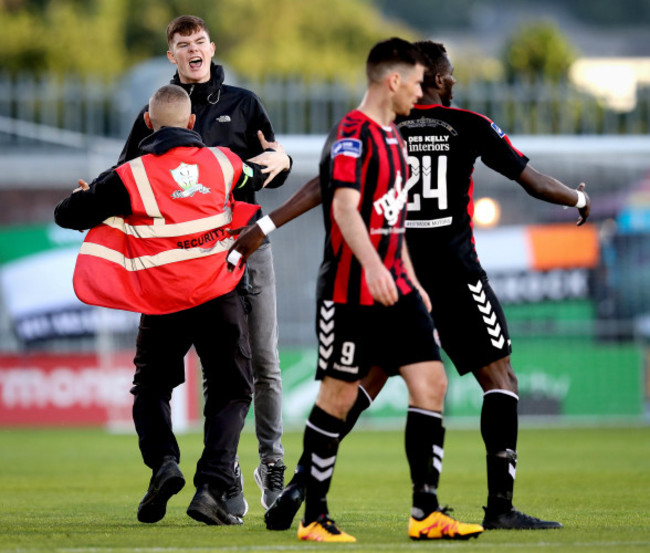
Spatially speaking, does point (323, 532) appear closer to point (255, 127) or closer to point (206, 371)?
point (206, 371)

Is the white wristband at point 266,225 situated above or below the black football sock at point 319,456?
above

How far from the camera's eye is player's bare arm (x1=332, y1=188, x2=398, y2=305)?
5645 millimetres

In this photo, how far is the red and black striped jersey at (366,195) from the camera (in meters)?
5.82

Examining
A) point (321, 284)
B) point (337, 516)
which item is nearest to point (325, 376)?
point (321, 284)

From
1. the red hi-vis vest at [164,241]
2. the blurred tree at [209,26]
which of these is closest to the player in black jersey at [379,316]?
the red hi-vis vest at [164,241]

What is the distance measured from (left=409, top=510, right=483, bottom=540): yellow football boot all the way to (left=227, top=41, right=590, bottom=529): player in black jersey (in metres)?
0.67

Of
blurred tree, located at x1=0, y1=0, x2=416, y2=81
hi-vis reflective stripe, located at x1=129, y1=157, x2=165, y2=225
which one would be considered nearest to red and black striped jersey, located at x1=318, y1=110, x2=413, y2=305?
hi-vis reflective stripe, located at x1=129, y1=157, x2=165, y2=225

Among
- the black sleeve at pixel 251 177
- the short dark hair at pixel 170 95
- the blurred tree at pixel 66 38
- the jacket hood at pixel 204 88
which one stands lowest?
the black sleeve at pixel 251 177

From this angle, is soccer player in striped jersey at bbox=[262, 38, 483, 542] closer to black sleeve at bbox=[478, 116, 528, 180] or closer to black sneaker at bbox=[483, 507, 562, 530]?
black sneaker at bbox=[483, 507, 562, 530]

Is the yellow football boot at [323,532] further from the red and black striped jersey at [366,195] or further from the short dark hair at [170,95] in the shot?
the short dark hair at [170,95]

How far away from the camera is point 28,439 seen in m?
15.1

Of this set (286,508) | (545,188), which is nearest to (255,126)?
(545,188)

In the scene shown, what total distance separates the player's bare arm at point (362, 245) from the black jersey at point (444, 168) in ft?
2.99

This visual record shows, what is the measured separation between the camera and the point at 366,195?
586 cm
